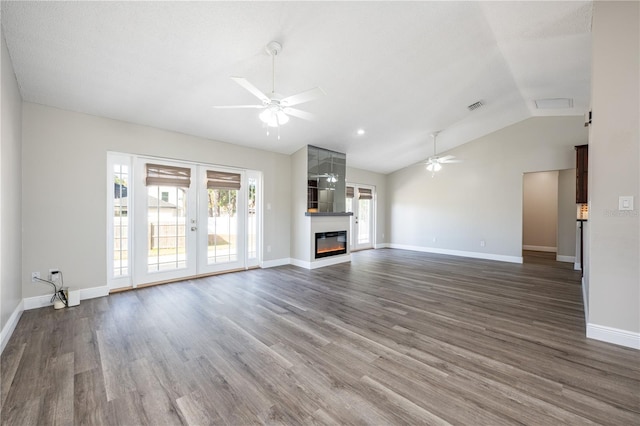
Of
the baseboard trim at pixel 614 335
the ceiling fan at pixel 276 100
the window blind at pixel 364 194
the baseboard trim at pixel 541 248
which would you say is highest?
the ceiling fan at pixel 276 100

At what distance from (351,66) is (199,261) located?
13.3 ft

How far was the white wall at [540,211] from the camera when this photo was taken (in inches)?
299

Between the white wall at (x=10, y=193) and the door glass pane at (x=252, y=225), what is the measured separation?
3176mm

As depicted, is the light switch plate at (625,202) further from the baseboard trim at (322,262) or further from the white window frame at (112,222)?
the white window frame at (112,222)

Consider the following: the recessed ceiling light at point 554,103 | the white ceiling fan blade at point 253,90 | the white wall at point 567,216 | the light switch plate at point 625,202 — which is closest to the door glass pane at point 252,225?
the white ceiling fan blade at point 253,90

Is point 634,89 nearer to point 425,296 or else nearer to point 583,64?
point 583,64

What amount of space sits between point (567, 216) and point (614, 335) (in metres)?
5.24

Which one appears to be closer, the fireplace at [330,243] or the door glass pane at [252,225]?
the door glass pane at [252,225]

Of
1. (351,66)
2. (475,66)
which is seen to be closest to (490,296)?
(475,66)

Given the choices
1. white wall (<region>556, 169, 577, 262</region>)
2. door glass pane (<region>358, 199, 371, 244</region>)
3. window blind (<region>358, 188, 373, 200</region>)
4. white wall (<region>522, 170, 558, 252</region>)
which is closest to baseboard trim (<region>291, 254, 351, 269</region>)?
door glass pane (<region>358, 199, 371, 244</region>)

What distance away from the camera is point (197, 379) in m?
1.92

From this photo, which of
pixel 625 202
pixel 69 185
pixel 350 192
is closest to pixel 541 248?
pixel 350 192

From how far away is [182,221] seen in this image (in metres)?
4.62

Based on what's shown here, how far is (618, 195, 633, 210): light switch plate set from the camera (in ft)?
7.81
